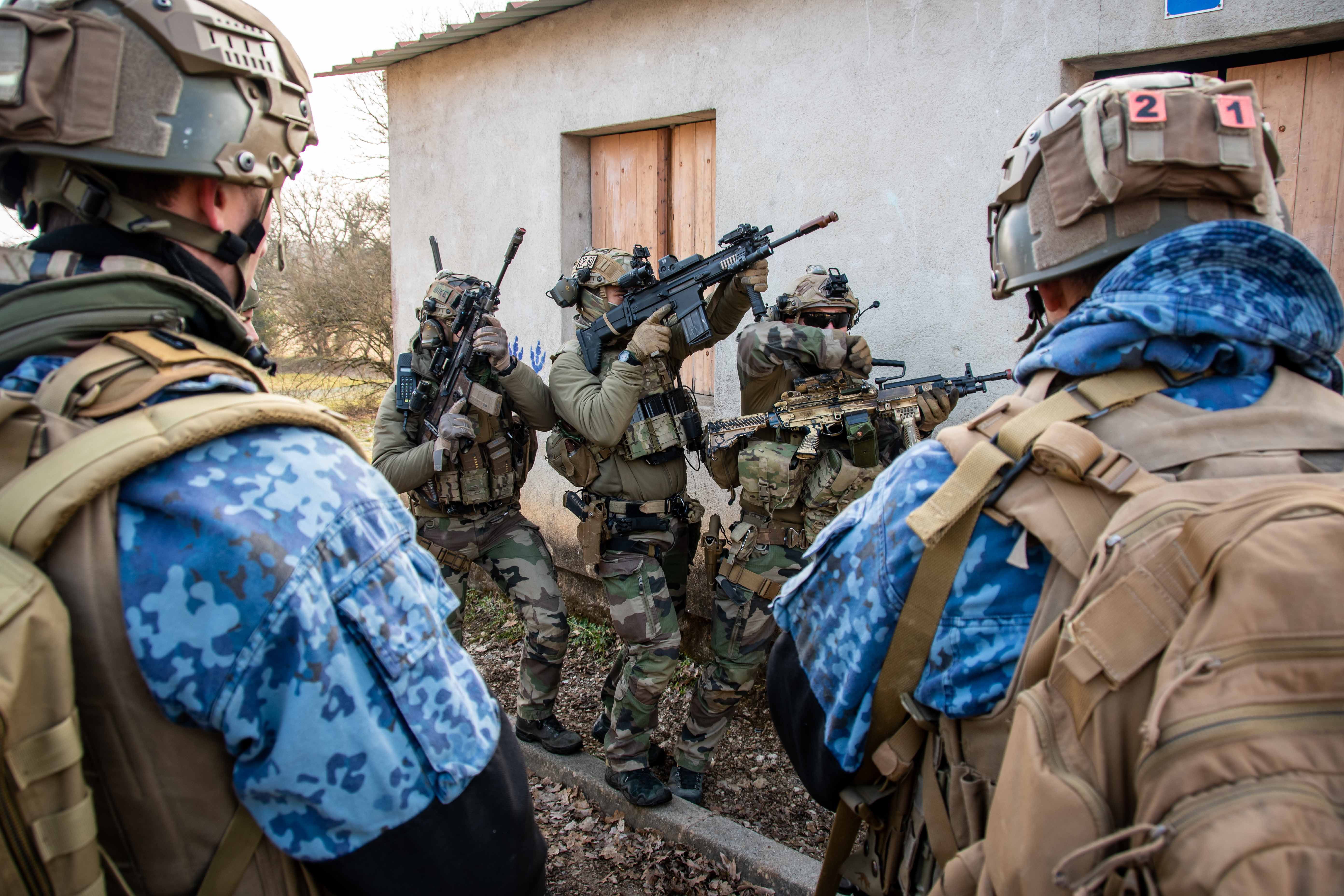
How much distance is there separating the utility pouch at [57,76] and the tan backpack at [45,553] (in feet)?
1.08

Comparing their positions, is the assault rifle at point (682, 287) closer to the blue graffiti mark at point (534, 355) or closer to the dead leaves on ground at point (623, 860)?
the blue graffiti mark at point (534, 355)

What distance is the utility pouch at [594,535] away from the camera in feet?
12.0

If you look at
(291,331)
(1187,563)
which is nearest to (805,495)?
(1187,563)

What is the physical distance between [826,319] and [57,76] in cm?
305

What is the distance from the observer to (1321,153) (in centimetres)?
300

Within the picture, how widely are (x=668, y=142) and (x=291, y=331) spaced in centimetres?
984

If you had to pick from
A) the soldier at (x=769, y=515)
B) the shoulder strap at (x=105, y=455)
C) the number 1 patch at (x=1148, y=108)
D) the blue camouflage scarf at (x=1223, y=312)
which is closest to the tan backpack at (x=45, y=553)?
the shoulder strap at (x=105, y=455)

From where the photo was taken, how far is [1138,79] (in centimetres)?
129

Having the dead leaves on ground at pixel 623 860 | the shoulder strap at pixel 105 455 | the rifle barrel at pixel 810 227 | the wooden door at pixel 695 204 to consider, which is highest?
the wooden door at pixel 695 204

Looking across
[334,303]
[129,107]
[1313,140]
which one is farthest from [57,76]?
[334,303]

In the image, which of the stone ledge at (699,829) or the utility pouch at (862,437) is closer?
the stone ledge at (699,829)

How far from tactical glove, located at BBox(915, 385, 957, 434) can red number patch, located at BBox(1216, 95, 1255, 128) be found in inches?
91.2

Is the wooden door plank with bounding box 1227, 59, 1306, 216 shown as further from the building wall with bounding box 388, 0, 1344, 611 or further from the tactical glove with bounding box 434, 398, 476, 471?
the tactical glove with bounding box 434, 398, 476, 471

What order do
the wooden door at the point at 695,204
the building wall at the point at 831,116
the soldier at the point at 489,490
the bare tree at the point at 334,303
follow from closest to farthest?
the building wall at the point at 831,116 < the soldier at the point at 489,490 < the wooden door at the point at 695,204 < the bare tree at the point at 334,303
